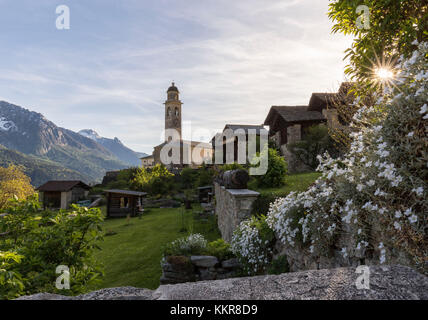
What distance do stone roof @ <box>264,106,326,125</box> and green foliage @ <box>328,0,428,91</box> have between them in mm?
14175

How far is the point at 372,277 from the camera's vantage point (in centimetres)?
135

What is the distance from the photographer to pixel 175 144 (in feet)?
171

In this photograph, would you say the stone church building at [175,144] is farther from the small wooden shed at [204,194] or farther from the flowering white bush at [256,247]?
the flowering white bush at [256,247]

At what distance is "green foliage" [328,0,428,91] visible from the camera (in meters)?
2.95

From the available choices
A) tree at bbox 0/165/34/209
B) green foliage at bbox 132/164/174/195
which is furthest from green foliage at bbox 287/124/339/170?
tree at bbox 0/165/34/209

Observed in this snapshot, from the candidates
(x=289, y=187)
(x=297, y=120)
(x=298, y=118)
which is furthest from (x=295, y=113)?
(x=289, y=187)

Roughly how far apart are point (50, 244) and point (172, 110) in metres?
57.7

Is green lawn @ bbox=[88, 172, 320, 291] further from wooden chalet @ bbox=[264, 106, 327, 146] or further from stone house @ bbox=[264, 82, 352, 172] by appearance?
wooden chalet @ bbox=[264, 106, 327, 146]

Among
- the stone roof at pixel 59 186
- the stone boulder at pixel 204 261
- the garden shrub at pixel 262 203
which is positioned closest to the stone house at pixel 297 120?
the garden shrub at pixel 262 203

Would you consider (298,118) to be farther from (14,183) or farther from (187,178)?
(14,183)
